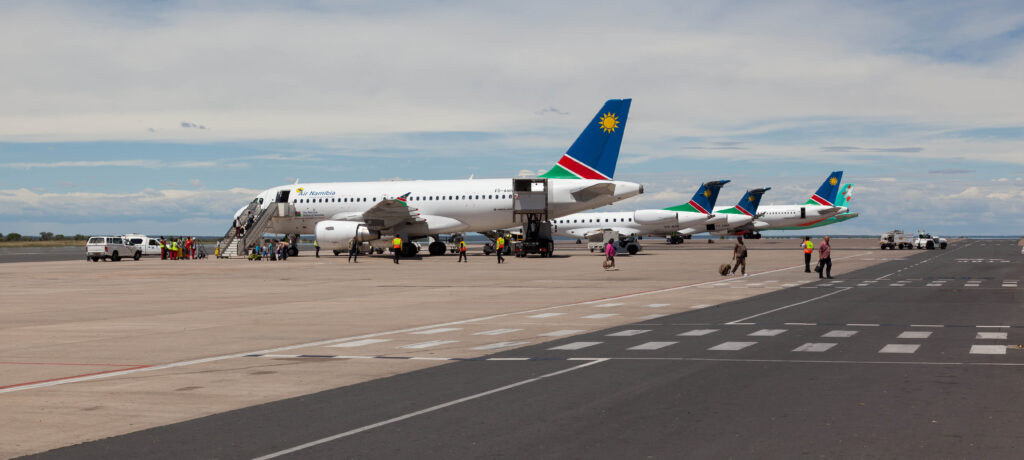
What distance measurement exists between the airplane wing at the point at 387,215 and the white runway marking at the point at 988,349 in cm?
4374

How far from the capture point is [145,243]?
7106 cm

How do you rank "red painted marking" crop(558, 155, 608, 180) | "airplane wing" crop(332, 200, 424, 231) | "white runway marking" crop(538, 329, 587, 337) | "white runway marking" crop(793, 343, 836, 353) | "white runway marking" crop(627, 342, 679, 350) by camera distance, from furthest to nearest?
"red painted marking" crop(558, 155, 608, 180) < "airplane wing" crop(332, 200, 424, 231) < "white runway marking" crop(538, 329, 587, 337) < "white runway marking" crop(627, 342, 679, 350) < "white runway marking" crop(793, 343, 836, 353)

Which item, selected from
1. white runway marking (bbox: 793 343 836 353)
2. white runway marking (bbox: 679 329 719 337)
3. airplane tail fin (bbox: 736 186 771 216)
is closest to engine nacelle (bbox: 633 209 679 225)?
airplane tail fin (bbox: 736 186 771 216)

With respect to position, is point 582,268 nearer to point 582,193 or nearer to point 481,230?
point 582,193

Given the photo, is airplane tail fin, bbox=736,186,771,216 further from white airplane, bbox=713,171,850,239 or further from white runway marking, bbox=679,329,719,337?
white runway marking, bbox=679,329,719,337

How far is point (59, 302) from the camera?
2542 cm

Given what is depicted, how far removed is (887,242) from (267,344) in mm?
86126

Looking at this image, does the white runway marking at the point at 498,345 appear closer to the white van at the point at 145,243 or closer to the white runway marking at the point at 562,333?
the white runway marking at the point at 562,333

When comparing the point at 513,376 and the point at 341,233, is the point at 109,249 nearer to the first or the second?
the point at 341,233

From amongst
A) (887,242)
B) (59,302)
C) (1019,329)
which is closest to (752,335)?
(1019,329)

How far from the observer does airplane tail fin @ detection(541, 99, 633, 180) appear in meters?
57.7

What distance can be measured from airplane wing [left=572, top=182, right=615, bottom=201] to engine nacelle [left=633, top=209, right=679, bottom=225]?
988 inches

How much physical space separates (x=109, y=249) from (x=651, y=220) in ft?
145

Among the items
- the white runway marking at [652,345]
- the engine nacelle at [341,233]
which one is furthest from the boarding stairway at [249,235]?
the white runway marking at [652,345]
